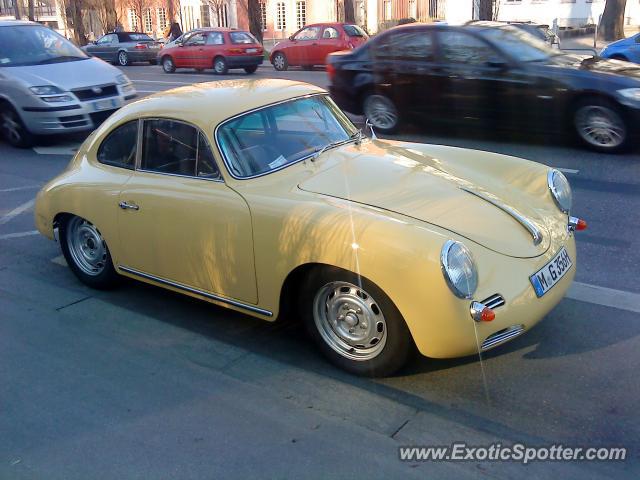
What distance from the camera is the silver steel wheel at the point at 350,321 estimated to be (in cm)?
380

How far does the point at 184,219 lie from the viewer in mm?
4430

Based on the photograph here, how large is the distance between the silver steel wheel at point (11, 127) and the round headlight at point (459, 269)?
9.16 m

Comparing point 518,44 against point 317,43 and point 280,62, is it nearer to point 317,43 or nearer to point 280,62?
point 317,43

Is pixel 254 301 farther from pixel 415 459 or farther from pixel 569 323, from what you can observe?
pixel 569 323

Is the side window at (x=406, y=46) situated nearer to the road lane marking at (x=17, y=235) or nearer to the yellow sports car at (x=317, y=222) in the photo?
the yellow sports car at (x=317, y=222)

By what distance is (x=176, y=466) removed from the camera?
3.27 metres

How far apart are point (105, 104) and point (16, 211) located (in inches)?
146

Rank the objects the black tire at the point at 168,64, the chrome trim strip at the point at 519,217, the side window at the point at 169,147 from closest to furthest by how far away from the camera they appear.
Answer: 1. the chrome trim strip at the point at 519,217
2. the side window at the point at 169,147
3. the black tire at the point at 168,64

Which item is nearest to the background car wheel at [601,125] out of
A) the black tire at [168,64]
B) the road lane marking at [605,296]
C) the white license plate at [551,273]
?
the road lane marking at [605,296]

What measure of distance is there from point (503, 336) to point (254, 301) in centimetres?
144

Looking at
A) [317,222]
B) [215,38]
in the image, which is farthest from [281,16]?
[317,222]

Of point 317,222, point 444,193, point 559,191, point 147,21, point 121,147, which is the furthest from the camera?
point 147,21

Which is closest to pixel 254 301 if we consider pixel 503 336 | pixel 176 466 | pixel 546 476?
pixel 176 466

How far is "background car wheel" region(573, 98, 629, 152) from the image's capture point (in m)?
8.60
